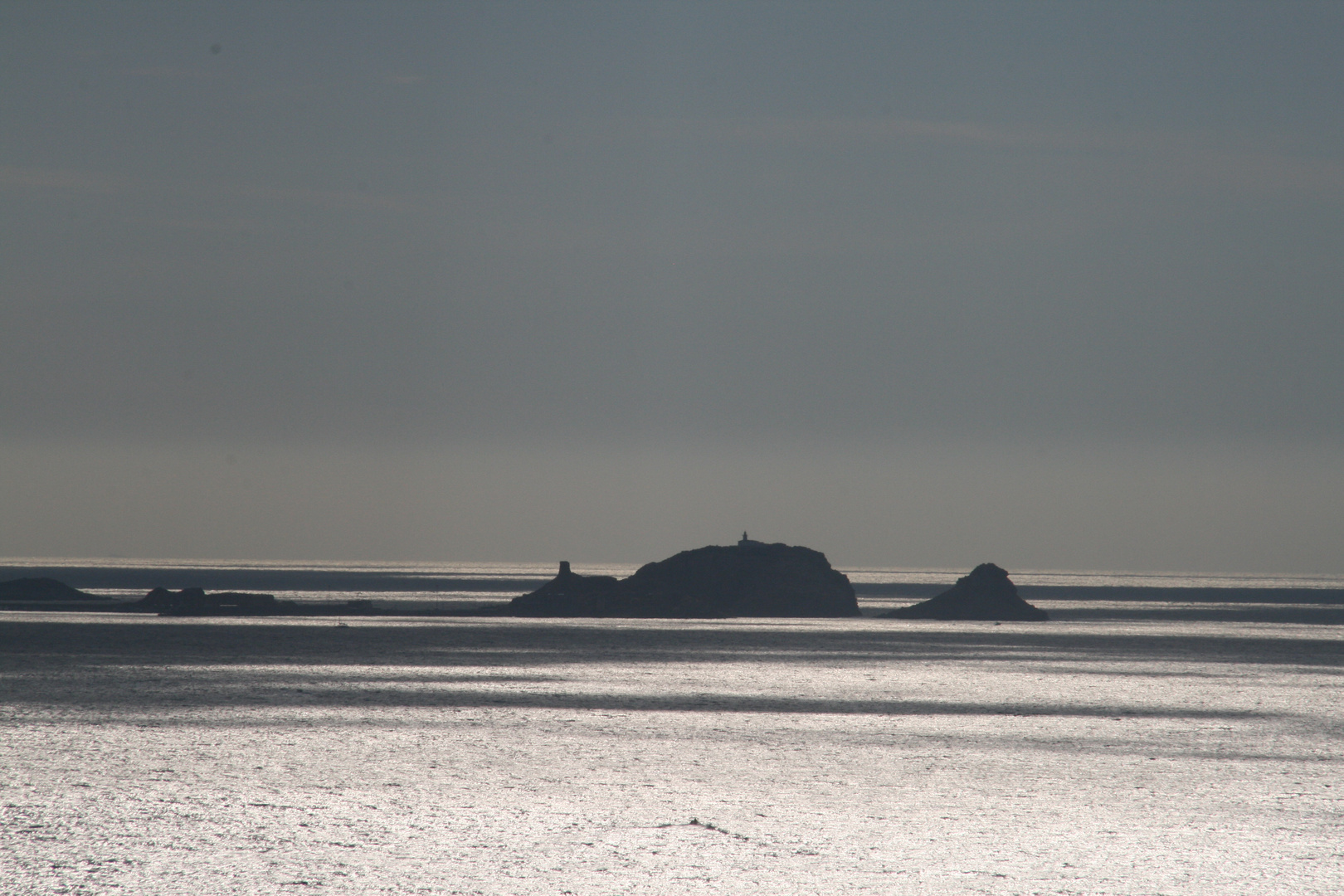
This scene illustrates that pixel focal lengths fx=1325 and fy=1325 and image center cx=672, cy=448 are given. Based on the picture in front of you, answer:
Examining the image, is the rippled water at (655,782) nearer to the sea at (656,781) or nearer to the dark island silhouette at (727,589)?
the sea at (656,781)

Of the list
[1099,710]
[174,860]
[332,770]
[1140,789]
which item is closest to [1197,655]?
[1099,710]

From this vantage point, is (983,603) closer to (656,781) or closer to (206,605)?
(206,605)

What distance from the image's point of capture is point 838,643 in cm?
10175

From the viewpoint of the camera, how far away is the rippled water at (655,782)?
1933 centimetres

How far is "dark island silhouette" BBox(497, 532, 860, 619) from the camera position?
6658 inches

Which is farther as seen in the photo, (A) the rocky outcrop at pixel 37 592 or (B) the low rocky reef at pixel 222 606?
(A) the rocky outcrop at pixel 37 592

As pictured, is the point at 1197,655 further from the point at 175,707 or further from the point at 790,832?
the point at 790,832

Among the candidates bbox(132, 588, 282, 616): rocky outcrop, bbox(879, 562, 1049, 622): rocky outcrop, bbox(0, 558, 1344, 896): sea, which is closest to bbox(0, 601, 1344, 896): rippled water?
bbox(0, 558, 1344, 896): sea

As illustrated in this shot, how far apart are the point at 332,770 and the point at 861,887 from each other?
14.7 m

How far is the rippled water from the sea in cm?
10

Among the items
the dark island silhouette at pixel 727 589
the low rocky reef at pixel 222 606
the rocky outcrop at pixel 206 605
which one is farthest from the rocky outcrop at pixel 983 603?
the rocky outcrop at pixel 206 605

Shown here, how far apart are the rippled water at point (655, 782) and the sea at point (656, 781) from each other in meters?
0.10

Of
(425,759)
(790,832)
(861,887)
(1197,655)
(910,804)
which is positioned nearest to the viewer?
(861,887)

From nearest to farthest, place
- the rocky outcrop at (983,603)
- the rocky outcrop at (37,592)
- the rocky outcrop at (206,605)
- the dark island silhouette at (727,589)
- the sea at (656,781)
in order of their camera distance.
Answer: the sea at (656,781)
the rocky outcrop at (206,605)
the rocky outcrop at (983,603)
the dark island silhouette at (727,589)
the rocky outcrop at (37,592)
